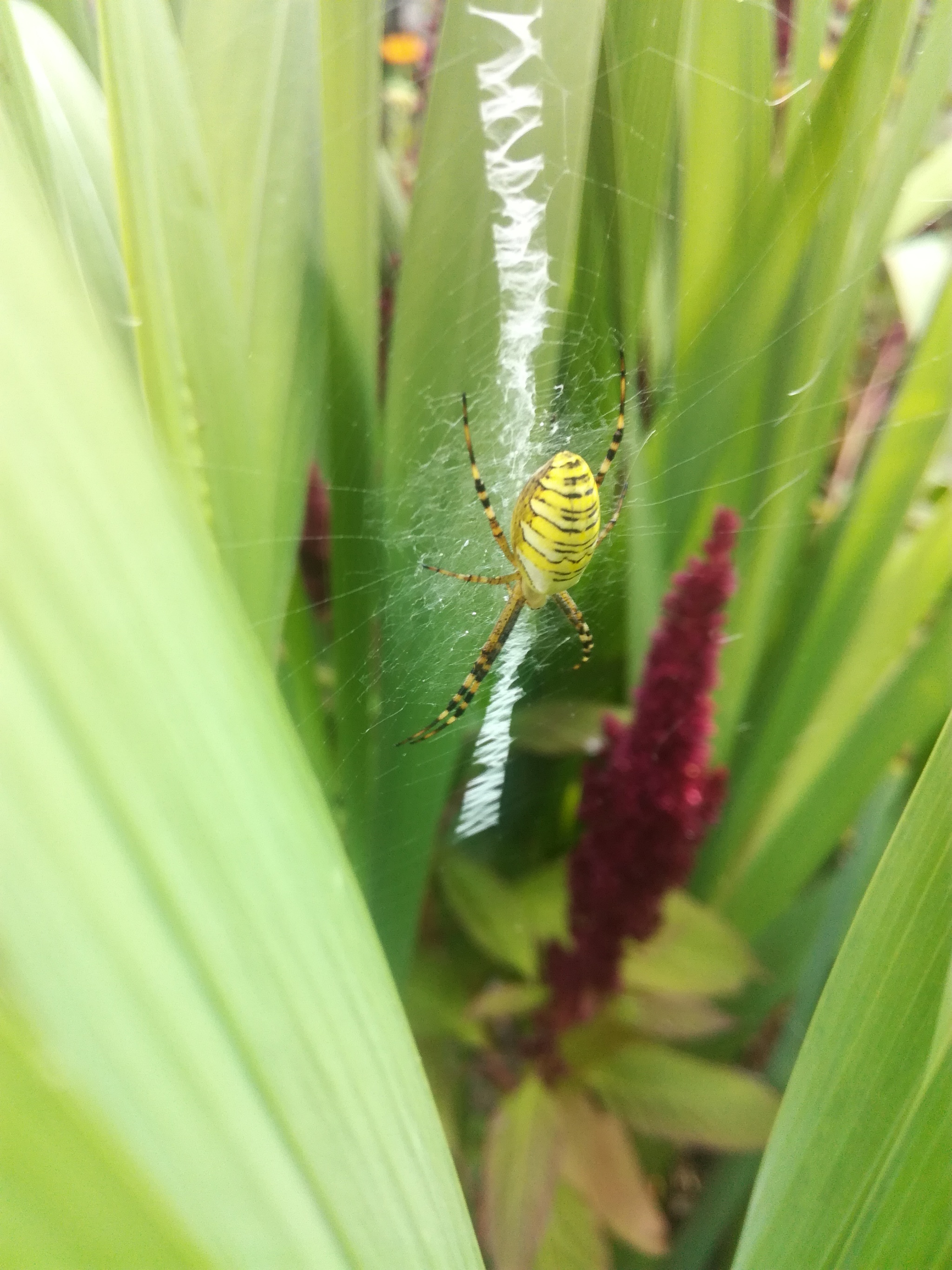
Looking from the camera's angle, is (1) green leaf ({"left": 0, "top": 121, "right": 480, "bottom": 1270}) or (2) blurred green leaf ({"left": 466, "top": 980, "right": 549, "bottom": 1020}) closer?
(1) green leaf ({"left": 0, "top": 121, "right": 480, "bottom": 1270})

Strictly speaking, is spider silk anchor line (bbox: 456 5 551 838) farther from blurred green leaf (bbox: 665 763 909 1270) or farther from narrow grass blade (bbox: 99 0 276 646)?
blurred green leaf (bbox: 665 763 909 1270)

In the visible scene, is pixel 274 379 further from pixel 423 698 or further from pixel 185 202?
pixel 423 698

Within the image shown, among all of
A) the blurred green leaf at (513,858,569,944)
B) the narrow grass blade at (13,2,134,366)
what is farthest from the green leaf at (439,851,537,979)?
the narrow grass blade at (13,2,134,366)

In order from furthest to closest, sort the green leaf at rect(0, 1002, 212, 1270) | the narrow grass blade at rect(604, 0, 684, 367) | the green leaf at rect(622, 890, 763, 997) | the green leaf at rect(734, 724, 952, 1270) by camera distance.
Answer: the green leaf at rect(622, 890, 763, 997)
the narrow grass blade at rect(604, 0, 684, 367)
the green leaf at rect(734, 724, 952, 1270)
the green leaf at rect(0, 1002, 212, 1270)

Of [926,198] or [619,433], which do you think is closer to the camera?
[619,433]

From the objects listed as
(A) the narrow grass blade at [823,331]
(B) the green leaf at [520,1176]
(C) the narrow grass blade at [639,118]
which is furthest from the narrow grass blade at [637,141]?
(B) the green leaf at [520,1176]

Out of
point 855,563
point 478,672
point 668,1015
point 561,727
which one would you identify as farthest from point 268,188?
point 668,1015

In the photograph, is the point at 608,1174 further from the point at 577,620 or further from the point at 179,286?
the point at 179,286
